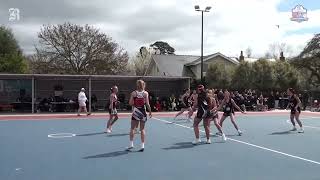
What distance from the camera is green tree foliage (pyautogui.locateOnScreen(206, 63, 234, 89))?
45.0m

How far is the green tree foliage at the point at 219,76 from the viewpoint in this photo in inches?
1770

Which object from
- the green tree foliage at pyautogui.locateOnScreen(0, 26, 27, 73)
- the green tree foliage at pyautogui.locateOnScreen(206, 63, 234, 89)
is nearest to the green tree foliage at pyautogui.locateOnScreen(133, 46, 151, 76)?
the green tree foliage at pyautogui.locateOnScreen(0, 26, 27, 73)

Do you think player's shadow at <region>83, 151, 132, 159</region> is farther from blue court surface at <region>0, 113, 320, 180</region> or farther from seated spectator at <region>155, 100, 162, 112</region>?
seated spectator at <region>155, 100, 162, 112</region>

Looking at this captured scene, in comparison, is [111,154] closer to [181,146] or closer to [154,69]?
[181,146]

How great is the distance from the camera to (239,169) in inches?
401

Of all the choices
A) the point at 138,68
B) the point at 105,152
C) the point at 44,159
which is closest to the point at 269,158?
the point at 105,152

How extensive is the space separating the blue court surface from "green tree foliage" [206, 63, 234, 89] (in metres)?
27.9

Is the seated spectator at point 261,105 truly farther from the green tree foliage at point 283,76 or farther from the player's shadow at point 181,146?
the player's shadow at point 181,146

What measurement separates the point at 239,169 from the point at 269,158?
1793 mm

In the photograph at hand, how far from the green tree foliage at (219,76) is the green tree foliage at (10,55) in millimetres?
25913

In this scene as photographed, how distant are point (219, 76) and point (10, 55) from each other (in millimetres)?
28842

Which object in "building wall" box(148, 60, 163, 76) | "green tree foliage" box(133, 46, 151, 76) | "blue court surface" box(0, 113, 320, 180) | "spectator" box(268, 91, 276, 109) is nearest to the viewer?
"blue court surface" box(0, 113, 320, 180)

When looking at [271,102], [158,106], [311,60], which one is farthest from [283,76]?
[311,60]

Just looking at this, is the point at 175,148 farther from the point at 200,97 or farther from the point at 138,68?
the point at 138,68
